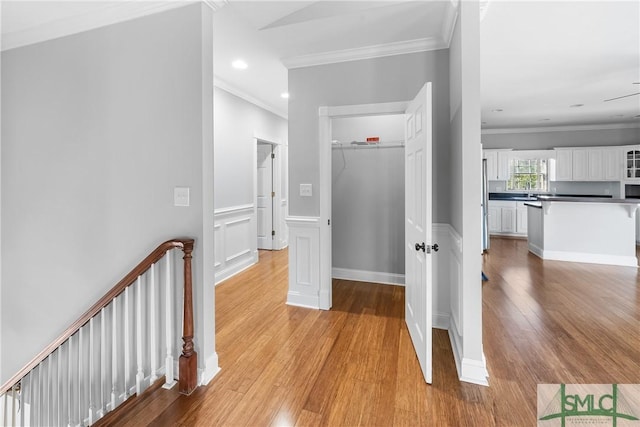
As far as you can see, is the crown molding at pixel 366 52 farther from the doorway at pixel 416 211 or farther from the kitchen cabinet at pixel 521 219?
the kitchen cabinet at pixel 521 219

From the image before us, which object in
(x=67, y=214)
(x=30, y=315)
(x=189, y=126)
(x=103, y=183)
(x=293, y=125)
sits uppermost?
(x=293, y=125)

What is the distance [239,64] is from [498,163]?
6861 millimetres

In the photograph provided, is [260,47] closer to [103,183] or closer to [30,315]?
[103,183]

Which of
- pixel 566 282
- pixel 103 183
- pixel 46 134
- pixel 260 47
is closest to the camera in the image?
pixel 103 183

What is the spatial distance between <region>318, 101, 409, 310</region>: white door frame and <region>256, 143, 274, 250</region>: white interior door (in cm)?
287

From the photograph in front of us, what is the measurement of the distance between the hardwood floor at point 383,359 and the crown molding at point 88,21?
103 inches

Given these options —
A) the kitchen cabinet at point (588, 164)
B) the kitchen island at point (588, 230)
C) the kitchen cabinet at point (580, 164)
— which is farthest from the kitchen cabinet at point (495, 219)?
the kitchen island at point (588, 230)

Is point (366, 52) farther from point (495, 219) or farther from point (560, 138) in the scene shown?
point (560, 138)

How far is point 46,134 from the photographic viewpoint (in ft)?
8.34

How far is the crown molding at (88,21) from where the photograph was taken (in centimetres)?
216

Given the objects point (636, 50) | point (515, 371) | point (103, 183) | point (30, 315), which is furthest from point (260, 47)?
point (636, 50)

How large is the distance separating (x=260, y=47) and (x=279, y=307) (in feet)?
8.81

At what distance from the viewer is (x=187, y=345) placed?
6.64 feet

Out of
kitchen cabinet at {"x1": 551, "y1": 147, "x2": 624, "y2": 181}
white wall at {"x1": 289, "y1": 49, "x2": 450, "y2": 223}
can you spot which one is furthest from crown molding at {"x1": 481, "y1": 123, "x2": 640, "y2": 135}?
white wall at {"x1": 289, "y1": 49, "x2": 450, "y2": 223}
